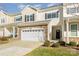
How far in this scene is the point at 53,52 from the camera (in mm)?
17703

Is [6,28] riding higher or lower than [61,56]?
higher

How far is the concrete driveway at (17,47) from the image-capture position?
1773cm

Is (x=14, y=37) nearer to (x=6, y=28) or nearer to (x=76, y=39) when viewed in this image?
(x=6, y=28)

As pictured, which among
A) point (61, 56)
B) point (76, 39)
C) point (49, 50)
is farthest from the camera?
point (76, 39)

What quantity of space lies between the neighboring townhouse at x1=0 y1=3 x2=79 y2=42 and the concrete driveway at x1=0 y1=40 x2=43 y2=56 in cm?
98

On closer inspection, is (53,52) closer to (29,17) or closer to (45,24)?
(45,24)

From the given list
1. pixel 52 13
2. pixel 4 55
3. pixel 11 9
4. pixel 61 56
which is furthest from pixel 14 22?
pixel 61 56

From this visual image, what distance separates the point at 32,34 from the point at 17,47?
299 centimetres

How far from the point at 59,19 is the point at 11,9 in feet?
18.6

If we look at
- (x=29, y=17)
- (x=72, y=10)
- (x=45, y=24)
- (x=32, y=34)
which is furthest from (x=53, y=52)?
(x=29, y=17)

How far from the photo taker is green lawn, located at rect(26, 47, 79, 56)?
17.2 metres

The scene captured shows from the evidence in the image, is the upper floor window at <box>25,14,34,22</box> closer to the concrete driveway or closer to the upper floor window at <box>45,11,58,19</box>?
the upper floor window at <box>45,11,58,19</box>

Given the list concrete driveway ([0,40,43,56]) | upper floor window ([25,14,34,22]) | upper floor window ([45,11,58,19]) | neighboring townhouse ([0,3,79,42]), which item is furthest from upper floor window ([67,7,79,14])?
concrete driveway ([0,40,43,56])

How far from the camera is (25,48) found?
19484mm
